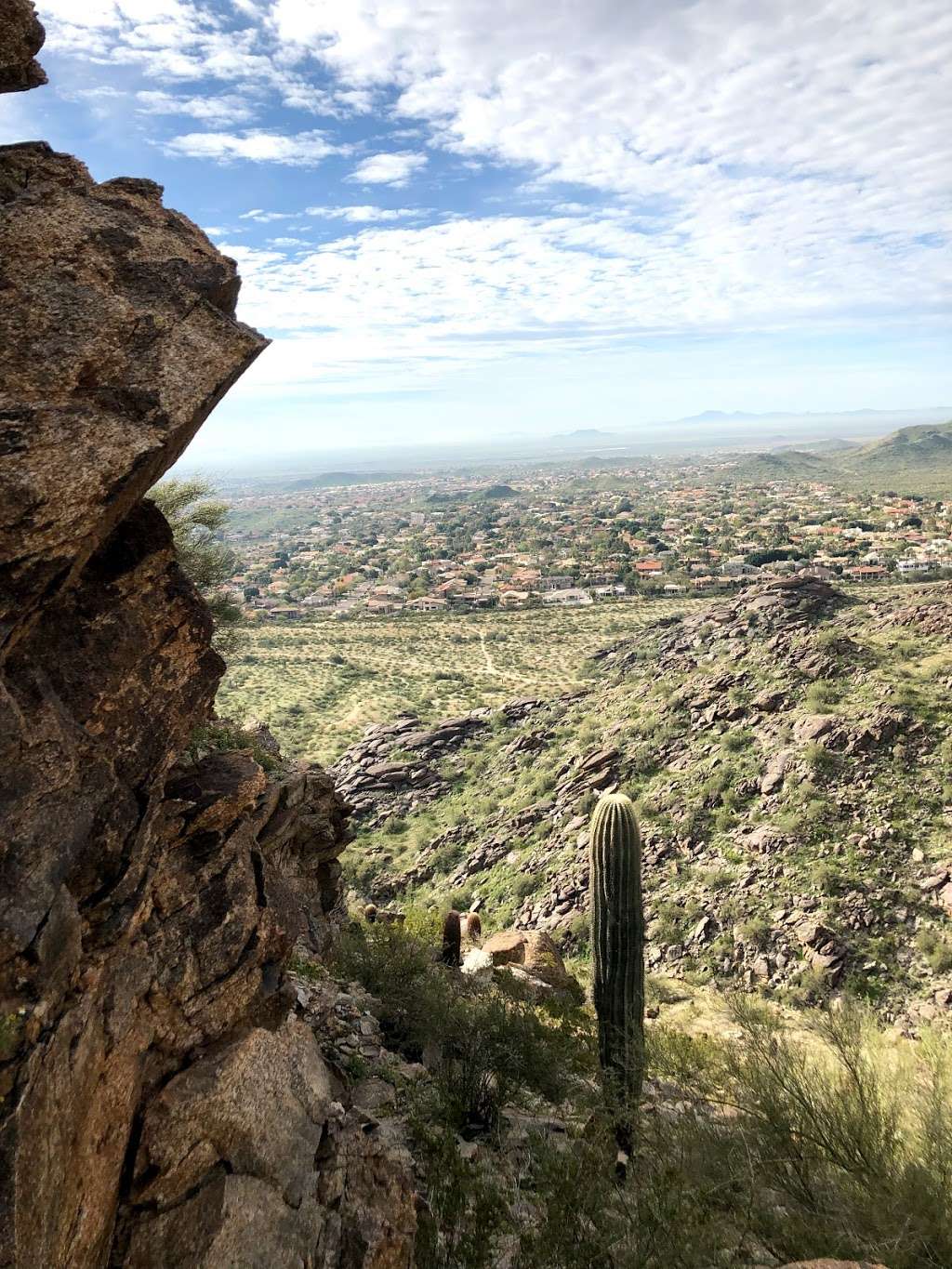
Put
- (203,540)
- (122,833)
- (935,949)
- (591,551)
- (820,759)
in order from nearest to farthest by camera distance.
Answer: (122,833)
(935,949)
(203,540)
(820,759)
(591,551)

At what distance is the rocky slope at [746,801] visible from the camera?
595 inches

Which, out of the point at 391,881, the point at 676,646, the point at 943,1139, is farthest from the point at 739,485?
the point at 943,1139


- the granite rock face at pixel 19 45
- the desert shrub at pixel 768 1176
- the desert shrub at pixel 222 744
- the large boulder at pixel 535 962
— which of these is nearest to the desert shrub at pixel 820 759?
the large boulder at pixel 535 962

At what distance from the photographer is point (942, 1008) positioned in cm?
1291

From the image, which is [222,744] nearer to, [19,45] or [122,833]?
[122,833]

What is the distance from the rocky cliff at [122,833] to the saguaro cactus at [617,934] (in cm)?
458

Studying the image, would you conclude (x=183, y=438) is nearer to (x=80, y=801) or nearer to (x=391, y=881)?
(x=80, y=801)

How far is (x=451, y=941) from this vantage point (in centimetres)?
1526

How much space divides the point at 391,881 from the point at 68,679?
740 inches

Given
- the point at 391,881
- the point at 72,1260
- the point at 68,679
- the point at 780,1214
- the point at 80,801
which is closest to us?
the point at 72,1260

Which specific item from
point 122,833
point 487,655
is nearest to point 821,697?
point 122,833

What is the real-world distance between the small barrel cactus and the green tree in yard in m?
8.12

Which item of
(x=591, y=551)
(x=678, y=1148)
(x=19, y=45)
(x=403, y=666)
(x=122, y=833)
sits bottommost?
(x=403, y=666)

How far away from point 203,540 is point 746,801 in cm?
1547
